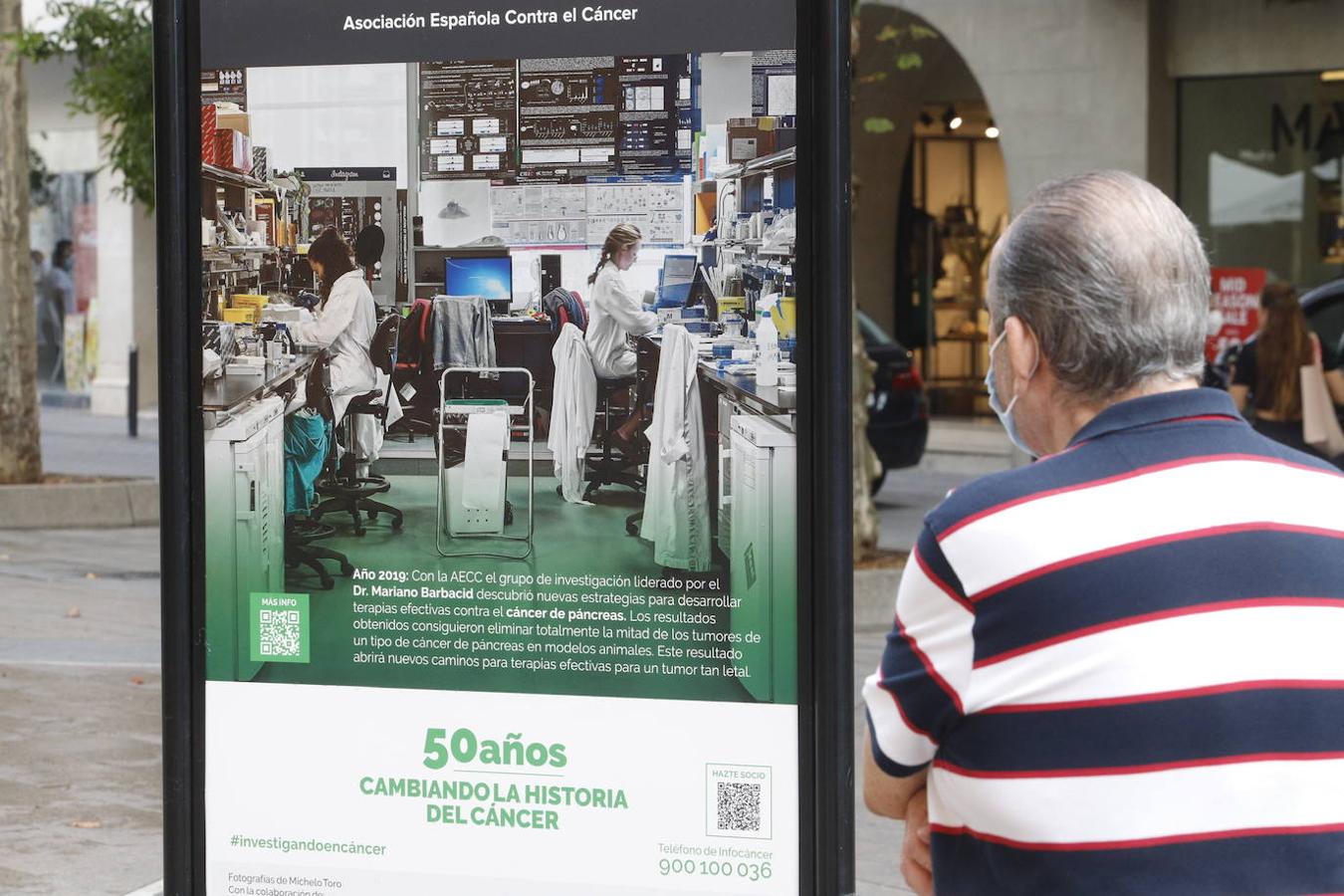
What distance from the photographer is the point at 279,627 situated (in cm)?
352

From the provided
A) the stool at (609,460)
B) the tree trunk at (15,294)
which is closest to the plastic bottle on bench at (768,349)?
the stool at (609,460)

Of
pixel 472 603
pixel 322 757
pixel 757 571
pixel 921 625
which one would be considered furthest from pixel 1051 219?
pixel 322 757

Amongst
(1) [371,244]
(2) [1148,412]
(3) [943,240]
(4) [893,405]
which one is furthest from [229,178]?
(3) [943,240]

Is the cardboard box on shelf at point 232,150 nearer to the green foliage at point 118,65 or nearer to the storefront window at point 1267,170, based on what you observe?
the green foliage at point 118,65

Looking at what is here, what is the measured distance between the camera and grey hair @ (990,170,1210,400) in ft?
6.72

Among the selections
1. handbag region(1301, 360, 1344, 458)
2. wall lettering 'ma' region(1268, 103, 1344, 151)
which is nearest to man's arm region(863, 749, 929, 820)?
handbag region(1301, 360, 1344, 458)

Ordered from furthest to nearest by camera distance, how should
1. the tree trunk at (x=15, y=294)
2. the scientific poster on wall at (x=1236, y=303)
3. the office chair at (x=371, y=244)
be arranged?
1. the scientific poster on wall at (x=1236, y=303)
2. the tree trunk at (x=15, y=294)
3. the office chair at (x=371, y=244)

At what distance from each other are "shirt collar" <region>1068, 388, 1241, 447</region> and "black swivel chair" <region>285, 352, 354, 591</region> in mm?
1820

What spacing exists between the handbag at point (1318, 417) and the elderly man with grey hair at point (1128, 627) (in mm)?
8790

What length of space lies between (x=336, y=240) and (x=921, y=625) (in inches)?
71.3

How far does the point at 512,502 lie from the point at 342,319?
486mm

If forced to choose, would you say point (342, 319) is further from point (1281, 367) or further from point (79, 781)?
point (1281, 367)

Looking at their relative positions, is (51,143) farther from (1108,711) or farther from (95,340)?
(1108,711)

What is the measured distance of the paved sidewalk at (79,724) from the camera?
588 cm
